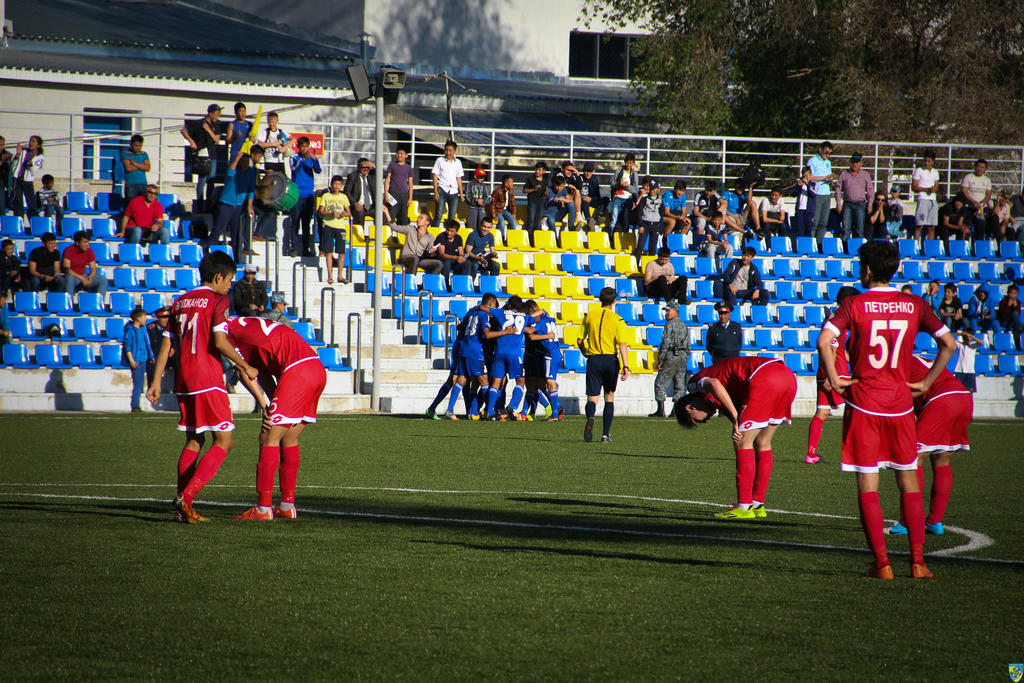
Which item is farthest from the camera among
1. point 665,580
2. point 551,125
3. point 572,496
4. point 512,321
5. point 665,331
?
point 551,125

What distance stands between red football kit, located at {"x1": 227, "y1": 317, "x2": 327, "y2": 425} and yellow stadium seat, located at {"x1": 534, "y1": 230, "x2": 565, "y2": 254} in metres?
16.3

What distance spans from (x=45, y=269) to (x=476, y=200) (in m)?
8.50

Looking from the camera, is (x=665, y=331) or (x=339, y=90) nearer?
(x=665, y=331)

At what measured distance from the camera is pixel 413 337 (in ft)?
70.7

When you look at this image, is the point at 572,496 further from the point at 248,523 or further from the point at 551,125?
the point at 551,125

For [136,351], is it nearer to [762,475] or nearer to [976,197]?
[762,475]

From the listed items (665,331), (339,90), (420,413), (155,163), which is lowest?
(420,413)

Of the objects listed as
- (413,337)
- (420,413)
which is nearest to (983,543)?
(420,413)

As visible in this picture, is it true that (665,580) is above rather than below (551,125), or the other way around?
below

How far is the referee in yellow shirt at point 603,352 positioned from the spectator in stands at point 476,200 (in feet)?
28.8

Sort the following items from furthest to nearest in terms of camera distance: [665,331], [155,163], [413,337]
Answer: [155,163] < [413,337] < [665,331]

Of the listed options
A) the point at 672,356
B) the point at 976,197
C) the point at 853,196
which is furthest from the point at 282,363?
the point at 976,197

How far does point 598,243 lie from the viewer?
24734 mm

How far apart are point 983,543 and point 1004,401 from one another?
50.2 ft
